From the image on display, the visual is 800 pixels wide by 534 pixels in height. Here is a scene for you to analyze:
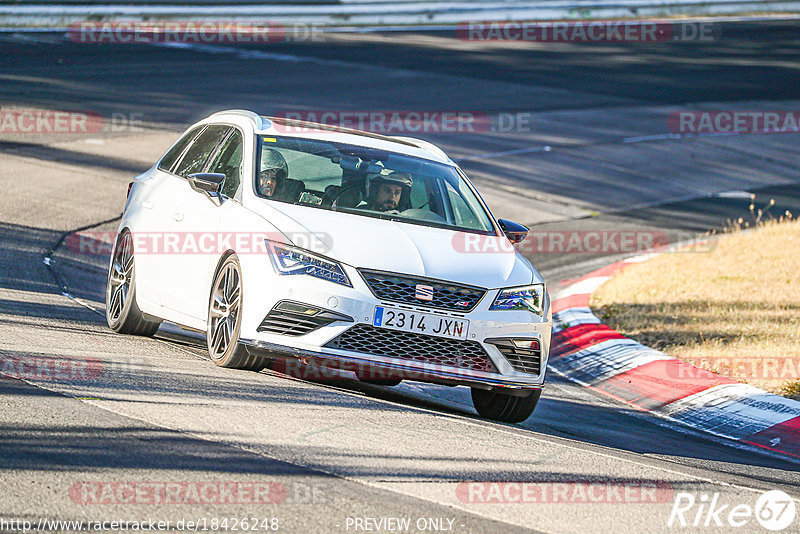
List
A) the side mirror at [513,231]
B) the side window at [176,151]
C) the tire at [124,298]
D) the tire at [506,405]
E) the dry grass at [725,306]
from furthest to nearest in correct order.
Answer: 1. the dry grass at [725,306]
2. the side window at [176,151]
3. the tire at [124,298]
4. the side mirror at [513,231]
5. the tire at [506,405]

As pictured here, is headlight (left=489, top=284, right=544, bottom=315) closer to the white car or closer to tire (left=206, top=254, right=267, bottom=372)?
the white car

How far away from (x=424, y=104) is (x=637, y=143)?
171 inches

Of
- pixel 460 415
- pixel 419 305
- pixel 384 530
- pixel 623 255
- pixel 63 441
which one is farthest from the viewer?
pixel 623 255

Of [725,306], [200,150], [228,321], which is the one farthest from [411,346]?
[725,306]

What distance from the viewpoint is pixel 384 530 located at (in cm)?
478

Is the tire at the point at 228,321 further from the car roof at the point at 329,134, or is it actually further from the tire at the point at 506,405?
the tire at the point at 506,405

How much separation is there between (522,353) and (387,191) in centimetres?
164

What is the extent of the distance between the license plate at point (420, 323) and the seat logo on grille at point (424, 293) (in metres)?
0.10

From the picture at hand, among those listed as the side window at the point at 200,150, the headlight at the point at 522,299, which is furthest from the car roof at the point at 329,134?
the headlight at the point at 522,299

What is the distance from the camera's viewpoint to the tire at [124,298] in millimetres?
8859

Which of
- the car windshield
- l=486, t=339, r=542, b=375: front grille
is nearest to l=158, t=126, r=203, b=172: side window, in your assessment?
the car windshield

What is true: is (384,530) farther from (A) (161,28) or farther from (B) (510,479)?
(A) (161,28)

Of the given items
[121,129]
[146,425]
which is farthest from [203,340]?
[121,129]

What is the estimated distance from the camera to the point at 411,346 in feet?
23.3
